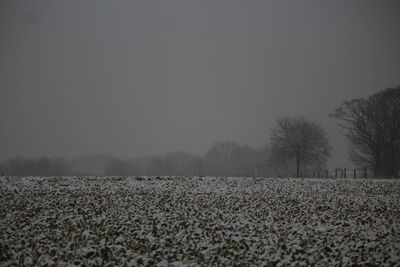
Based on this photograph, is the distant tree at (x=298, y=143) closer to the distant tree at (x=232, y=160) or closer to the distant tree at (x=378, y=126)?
the distant tree at (x=378, y=126)

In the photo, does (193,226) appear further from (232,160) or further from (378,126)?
(232,160)

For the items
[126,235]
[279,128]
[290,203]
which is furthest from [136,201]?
[279,128]

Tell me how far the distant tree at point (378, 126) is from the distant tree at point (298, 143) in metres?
7.93

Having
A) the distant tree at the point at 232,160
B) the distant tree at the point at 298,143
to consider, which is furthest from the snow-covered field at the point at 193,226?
the distant tree at the point at 232,160

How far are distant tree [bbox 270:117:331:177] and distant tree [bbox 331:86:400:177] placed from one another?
7.93 m

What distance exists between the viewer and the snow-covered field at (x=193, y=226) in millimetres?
8375

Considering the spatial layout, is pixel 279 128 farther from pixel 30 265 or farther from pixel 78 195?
pixel 30 265

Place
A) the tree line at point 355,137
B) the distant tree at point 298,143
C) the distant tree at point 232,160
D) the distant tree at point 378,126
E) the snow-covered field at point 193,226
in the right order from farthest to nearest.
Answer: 1. the distant tree at point 232,160
2. the distant tree at point 298,143
3. the tree line at point 355,137
4. the distant tree at point 378,126
5. the snow-covered field at point 193,226

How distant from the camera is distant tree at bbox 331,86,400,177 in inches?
1265

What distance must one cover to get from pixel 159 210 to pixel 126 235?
3.16m

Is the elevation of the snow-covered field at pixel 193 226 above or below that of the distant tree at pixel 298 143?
below

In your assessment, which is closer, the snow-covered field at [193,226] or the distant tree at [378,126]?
the snow-covered field at [193,226]

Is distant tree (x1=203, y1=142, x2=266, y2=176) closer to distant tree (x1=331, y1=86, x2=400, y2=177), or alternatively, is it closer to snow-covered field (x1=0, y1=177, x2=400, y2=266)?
distant tree (x1=331, y1=86, x2=400, y2=177)

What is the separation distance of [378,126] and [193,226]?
107 ft
